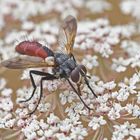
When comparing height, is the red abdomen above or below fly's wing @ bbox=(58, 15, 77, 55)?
below

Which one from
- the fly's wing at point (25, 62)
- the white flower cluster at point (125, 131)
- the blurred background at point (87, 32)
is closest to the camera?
the white flower cluster at point (125, 131)

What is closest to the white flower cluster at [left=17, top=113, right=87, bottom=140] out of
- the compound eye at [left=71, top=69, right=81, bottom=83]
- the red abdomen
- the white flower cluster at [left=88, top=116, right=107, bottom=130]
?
the white flower cluster at [left=88, top=116, right=107, bottom=130]

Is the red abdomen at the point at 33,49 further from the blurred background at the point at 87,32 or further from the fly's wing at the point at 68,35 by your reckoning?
the blurred background at the point at 87,32

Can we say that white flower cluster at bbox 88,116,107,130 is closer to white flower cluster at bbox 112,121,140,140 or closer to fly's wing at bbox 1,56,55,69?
white flower cluster at bbox 112,121,140,140

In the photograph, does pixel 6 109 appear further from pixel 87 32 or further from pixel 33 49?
pixel 87 32

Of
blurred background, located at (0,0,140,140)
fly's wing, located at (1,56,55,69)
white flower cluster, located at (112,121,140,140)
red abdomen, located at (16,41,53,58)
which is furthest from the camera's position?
blurred background, located at (0,0,140,140)

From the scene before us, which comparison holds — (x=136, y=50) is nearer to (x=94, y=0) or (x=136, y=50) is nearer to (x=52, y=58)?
(x=52, y=58)

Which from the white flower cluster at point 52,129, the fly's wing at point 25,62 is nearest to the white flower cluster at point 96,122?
the white flower cluster at point 52,129
